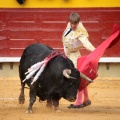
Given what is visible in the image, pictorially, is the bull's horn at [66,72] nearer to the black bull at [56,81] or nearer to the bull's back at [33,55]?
the black bull at [56,81]

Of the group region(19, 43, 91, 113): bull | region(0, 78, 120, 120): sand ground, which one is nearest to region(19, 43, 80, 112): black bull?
region(19, 43, 91, 113): bull

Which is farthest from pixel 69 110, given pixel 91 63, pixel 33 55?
pixel 33 55

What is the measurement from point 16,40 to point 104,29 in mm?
1641

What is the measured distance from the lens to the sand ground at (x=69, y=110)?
26.4 ft

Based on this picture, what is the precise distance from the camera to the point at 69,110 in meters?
8.70

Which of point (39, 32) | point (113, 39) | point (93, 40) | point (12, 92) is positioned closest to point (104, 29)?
point (93, 40)

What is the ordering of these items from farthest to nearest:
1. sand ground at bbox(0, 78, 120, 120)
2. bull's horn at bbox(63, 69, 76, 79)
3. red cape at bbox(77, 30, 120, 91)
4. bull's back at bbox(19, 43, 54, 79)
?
bull's back at bbox(19, 43, 54, 79) → red cape at bbox(77, 30, 120, 91) → sand ground at bbox(0, 78, 120, 120) → bull's horn at bbox(63, 69, 76, 79)

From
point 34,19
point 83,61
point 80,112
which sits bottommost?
point 80,112

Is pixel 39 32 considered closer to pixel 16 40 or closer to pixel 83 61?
pixel 16 40

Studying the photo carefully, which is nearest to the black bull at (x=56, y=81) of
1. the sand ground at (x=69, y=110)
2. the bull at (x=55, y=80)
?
the bull at (x=55, y=80)

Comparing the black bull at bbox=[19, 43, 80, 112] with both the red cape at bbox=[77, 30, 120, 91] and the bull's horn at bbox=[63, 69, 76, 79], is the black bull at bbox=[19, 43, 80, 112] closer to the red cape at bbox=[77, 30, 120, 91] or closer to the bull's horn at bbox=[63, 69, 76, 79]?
the bull's horn at bbox=[63, 69, 76, 79]

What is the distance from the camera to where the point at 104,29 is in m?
13.2

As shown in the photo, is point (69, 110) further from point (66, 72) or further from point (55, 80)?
point (66, 72)

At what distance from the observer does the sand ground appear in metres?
8.04
